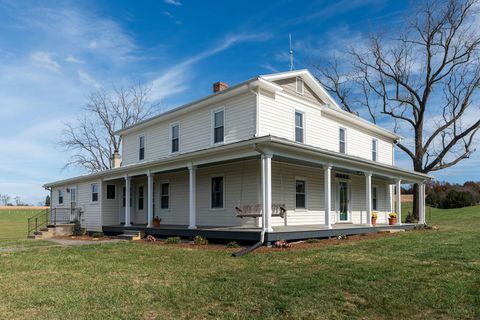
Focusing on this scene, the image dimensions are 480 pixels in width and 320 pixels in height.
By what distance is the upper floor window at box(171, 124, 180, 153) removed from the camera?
1931 centimetres

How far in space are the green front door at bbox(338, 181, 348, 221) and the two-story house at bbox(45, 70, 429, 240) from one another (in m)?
0.05

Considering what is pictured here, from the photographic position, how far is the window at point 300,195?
17094 millimetres

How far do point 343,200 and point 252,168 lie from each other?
6.73m

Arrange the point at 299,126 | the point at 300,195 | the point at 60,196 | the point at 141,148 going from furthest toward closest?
the point at 60,196 → the point at 141,148 → the point at 299,126 → the point at 300,195

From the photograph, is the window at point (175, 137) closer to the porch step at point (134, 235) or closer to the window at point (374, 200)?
the porch step at point (134, 235)

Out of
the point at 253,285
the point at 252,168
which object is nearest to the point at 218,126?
the point at 252,168

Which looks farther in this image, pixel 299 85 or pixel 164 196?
pixel 164 196

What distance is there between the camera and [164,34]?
24.0 metres

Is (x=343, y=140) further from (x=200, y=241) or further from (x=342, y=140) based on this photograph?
(x=200, y=241)

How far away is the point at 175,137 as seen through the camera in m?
19.5

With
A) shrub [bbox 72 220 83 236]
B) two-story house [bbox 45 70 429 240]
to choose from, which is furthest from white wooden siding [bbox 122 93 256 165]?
shrub [bbox 72 220 83 236]

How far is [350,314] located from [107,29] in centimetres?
1563

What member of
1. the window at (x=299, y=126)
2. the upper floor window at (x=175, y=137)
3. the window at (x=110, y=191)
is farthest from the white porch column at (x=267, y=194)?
the window at (x=110, y=191)

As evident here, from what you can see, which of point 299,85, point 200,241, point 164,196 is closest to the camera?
point 200,241
